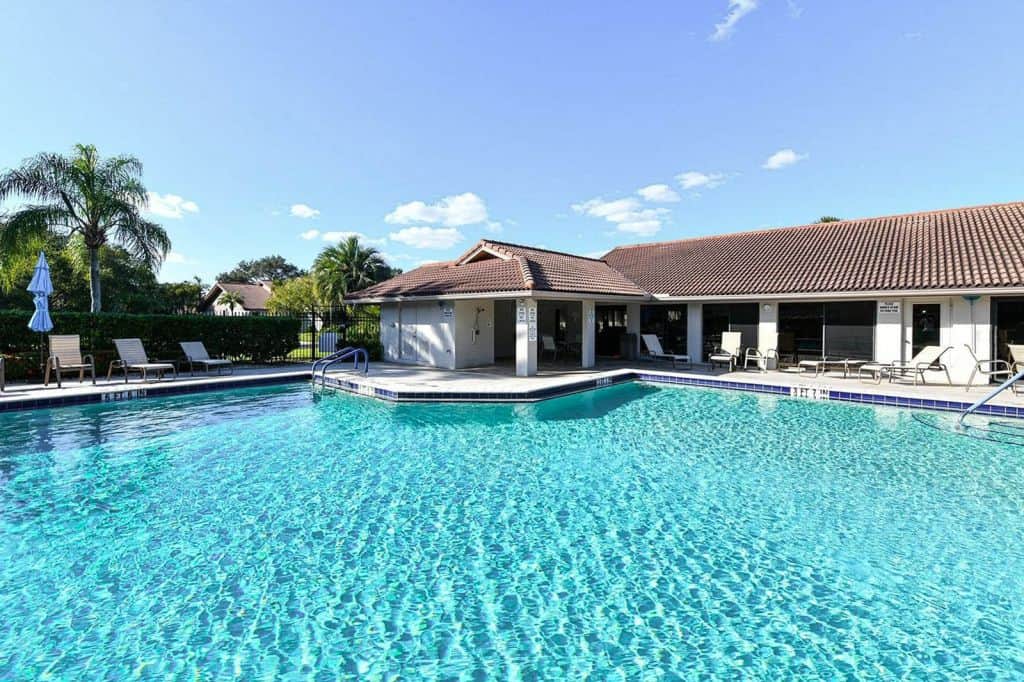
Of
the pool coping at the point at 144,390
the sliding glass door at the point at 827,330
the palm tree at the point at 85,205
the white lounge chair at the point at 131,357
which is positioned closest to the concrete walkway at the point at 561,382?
the sliding glass door at the point at 827,330

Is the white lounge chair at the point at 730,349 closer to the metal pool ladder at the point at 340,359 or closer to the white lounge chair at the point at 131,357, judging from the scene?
the metal pool ladder at the point at 340,359

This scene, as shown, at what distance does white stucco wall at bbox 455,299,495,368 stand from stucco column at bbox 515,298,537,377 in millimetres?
2865

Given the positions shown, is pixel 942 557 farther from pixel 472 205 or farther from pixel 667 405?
pixel 472 205

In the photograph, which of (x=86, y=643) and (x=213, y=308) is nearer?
(x=86, y=643)

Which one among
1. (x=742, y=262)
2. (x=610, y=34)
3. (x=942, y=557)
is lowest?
(x=942, y=557)

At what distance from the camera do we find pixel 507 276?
54.6 feet

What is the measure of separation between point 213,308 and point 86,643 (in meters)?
64.7

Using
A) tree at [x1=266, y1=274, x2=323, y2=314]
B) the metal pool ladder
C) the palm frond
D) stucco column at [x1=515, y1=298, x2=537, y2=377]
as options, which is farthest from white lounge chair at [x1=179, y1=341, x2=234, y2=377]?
tree at [x1=266, y1=274, x2=323, y2=314]

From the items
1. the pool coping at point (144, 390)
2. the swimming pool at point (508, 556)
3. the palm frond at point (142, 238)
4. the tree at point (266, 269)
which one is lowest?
the swimming pool at point (508, 556)

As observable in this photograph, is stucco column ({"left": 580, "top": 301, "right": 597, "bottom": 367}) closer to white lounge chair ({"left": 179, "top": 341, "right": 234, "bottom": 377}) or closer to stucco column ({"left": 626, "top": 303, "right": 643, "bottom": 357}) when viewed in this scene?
stucco column ({"left": 626, "top": 303, "right": 643, "bottom": 357})

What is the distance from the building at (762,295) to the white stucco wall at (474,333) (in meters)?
0.06

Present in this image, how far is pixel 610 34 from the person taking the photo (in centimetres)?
1797

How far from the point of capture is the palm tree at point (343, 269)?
38562 mm

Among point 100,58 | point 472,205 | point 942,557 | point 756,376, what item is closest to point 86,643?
point 942,557
